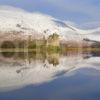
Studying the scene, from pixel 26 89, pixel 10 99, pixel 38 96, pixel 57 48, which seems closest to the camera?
pixel 10 99

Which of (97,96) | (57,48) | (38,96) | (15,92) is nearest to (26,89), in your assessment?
(15,92)

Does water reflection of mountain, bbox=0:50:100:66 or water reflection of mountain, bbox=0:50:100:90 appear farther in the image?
water reflection of mountain, bbox=0:50:100:66

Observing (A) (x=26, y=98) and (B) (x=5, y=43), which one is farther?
(B) (x=5, y=43)

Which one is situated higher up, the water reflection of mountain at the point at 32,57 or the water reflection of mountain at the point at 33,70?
the water reflection of mountain at the point at 33,70

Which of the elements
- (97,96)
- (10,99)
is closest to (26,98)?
(10,99)

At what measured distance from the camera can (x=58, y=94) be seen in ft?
39.6

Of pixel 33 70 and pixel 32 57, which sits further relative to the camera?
pixel 32 57

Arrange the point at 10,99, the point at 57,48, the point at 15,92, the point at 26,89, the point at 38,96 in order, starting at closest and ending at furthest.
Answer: the point at 10,99 → the point at 38,96 → the point at 15,92 → the point at 26,89 → the point at 57,48

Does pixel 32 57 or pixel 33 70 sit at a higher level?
pixel 33 70

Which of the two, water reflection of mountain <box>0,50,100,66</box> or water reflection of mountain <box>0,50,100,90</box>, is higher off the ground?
water reflection of mountain <box>0,50,100,90</box>

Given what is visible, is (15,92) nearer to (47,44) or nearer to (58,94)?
(58,94)

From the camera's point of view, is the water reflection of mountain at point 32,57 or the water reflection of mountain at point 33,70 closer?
the water reflection of mountain at point 33,70

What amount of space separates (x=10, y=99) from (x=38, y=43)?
91.8 meters

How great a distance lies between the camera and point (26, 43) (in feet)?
339
